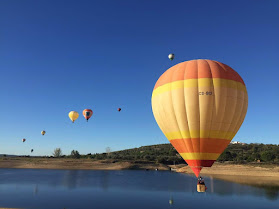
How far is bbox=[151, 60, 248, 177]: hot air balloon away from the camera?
59.8 feet

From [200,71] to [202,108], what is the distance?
123 inches

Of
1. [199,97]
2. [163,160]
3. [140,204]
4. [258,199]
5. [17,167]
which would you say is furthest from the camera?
[163,160]

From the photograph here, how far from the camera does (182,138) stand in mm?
19016

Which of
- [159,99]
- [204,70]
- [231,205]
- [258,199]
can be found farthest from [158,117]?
[258,199]

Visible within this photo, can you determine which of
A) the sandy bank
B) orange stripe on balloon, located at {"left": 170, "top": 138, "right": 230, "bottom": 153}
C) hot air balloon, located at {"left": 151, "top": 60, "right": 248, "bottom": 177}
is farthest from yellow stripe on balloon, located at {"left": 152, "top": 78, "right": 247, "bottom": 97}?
the sandy bank

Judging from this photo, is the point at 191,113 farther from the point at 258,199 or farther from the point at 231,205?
the point at 258,199

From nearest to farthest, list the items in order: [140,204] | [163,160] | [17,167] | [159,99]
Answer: [159,99], [140,204], [17,167], [163,160]

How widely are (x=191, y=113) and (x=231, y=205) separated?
61.4 ft

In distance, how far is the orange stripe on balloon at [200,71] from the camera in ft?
61.6

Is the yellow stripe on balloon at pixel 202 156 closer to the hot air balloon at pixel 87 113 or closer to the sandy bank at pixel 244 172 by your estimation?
the hot air balloon at pixel 87 113

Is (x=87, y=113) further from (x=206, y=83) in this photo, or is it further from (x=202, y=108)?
(x=206, y=83)

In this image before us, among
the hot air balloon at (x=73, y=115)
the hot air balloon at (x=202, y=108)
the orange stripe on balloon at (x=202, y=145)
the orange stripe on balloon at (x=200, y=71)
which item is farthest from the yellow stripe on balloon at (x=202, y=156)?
the hot air balloon at (x=73, y=115)

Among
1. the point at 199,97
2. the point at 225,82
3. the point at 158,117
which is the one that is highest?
the point at 225,82

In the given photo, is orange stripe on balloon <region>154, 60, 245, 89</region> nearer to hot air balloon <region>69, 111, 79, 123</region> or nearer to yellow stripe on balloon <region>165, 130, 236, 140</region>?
yellow stripe on balloon <region>165, 130, 236, 140</region>
